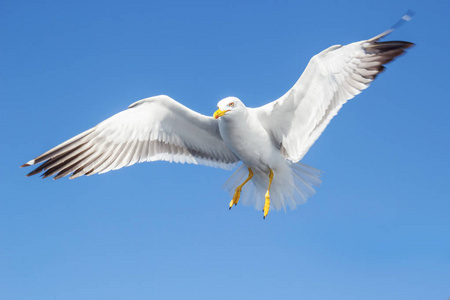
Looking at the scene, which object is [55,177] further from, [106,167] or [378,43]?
[378,43]

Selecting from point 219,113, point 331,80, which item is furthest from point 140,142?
point 331,80

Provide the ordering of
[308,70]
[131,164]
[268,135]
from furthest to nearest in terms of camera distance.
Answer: [131,164] → [268,135] → [308,70]

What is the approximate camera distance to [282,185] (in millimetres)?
7176

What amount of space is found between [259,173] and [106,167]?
2127 millimetres

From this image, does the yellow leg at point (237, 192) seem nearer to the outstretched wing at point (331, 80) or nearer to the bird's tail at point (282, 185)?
the bird's tail at point (282, 185)

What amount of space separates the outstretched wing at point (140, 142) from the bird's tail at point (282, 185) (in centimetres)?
52

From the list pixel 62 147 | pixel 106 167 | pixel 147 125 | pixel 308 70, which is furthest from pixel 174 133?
pixel 308 70

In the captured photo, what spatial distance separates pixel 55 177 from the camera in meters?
6.98

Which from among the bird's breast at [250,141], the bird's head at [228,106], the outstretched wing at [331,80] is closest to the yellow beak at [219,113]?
the bird's head at [228,106]

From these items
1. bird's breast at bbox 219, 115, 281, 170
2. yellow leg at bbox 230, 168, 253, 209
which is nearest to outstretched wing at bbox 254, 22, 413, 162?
bird's breast at bbox 219, 115, 281, 170

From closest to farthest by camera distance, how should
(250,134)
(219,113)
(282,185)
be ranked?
1. (219,113)
2. (250,134)
3. (282,185)

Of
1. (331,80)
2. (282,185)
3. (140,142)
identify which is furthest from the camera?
(140,142)

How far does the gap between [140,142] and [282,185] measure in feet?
6.93

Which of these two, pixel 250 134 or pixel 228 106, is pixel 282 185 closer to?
pixel 250 134
